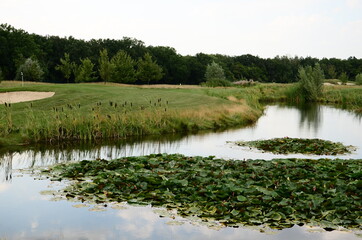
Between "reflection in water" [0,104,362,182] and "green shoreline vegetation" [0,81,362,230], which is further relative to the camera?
"reflection in water" [0,104,362,182]

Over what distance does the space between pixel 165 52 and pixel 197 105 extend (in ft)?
228

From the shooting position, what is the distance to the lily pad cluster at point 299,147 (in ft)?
57.6

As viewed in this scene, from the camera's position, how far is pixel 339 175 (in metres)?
11.4

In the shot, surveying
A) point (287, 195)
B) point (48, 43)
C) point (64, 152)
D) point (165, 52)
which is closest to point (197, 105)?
point (64, 152)

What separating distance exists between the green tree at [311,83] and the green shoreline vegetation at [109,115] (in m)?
15.5

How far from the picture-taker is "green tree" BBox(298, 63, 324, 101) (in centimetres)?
5066

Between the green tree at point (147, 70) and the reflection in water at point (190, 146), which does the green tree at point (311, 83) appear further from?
the green tree at point (147, 70)

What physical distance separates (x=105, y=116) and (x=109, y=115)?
0.33 meters

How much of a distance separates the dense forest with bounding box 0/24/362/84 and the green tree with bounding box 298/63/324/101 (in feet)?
88.3

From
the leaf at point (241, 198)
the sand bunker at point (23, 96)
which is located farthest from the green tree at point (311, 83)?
the leaf at point (241, 198)

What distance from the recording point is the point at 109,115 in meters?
21.8

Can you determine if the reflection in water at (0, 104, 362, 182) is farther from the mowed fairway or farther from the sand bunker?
the sand bunker

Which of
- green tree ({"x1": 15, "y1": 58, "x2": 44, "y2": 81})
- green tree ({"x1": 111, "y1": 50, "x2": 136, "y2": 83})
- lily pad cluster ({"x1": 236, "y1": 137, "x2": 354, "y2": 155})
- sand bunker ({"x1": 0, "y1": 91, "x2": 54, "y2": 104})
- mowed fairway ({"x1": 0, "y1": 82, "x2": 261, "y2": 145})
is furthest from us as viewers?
green tree ({"x1": 111, "y1": 50, "x2": 136, "y2": 83})

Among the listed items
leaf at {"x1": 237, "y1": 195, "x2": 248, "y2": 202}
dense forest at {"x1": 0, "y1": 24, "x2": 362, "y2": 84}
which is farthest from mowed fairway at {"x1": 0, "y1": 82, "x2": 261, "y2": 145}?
dense forest at {"x1": 0, "y1": 24, "x2": 362, "y2": 84}
